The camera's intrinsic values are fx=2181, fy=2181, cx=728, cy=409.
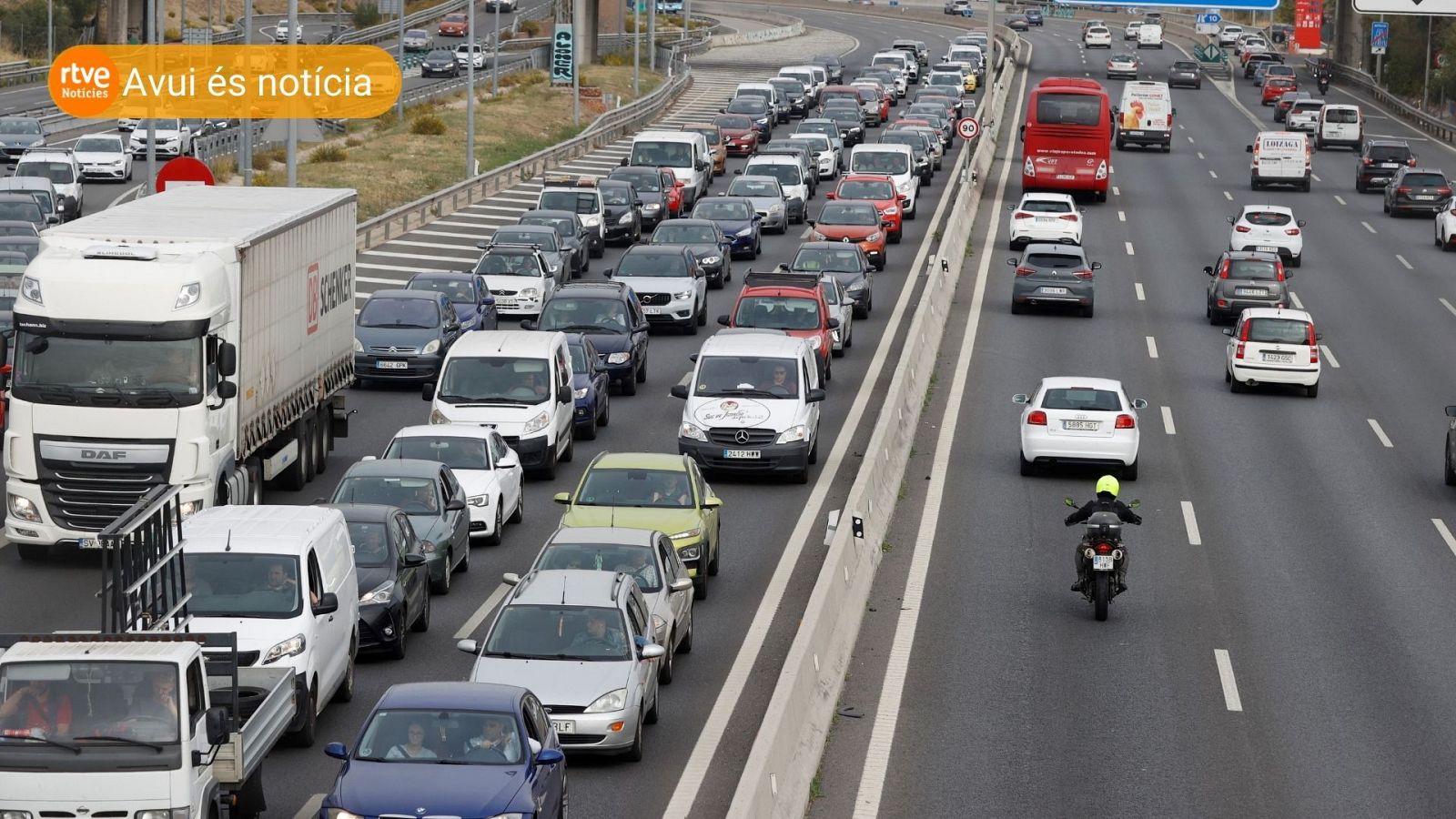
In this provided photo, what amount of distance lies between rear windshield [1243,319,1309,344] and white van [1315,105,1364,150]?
159ft

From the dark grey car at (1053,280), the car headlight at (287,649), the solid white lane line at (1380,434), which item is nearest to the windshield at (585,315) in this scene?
the solid white lane line at (1380,434)

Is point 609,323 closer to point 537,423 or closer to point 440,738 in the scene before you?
point 537,423

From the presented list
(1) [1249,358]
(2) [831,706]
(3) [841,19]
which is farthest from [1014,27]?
(2) [831,706]

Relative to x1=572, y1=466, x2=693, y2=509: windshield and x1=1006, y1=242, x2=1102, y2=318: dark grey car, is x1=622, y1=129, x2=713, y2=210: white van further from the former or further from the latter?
x1=572, y1=466, x2=693, y2=509: windshield

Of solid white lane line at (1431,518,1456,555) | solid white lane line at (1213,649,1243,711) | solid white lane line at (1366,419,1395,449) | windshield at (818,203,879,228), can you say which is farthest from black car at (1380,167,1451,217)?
solid white lane line at (1213,649,1243,711)

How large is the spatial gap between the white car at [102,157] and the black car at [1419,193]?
36.8 metres

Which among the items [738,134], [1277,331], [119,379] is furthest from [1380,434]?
[738,134]

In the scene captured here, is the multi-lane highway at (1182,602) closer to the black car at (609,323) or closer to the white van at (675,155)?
the black car at (609,323)

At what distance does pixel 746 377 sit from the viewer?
29.6 metres

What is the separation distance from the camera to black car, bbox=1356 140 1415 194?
68.9 metres

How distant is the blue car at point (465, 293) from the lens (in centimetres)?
3656

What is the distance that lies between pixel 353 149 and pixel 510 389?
45401mm

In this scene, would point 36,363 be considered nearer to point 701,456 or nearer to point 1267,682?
point 701,456

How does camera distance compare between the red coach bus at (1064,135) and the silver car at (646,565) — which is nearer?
the silver car at (646,565)
